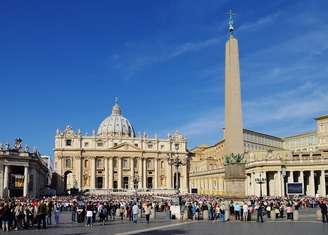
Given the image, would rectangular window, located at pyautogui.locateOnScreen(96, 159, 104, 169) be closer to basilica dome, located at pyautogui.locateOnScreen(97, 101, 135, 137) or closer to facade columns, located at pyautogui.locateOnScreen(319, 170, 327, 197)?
basilica dome, located at pyautogui.locateOnScreen(97, 101, 135, 137)

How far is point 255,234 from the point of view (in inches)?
603

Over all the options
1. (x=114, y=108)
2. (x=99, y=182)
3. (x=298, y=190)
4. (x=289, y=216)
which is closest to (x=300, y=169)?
(x=298, y=190)

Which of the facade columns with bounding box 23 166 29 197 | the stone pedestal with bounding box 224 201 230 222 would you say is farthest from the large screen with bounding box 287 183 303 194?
the facade columns with bounding box 23 166 29 197

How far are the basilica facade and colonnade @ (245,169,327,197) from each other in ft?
102

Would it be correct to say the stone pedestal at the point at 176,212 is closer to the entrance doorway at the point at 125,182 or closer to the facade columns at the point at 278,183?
the facade columns at the point at 278,183

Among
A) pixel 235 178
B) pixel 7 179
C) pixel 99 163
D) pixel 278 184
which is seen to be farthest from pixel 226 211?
pixel 99 163

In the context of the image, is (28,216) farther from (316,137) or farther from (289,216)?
(316,137)

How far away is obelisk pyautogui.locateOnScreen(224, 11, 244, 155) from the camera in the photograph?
22.8m

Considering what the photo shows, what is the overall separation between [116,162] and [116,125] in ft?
71.8

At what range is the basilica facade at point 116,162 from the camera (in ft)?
303

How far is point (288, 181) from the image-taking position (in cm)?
6253

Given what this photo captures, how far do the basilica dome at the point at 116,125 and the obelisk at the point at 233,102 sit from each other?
8930 cm

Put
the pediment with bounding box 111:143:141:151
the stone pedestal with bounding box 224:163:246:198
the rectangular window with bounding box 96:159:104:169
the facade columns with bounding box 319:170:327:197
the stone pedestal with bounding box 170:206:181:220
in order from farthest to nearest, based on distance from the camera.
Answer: the pediment with bounding box 111:143:141:151 → the rectangular window with bounding box 96:159:104:169 → the facade columns with bounding box 319:170:327:197 → the stone pedestal with bounding box 170:206:181:220 → the stone pedestal with bounding box 224:163:246:198

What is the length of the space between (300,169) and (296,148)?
1046 inches
